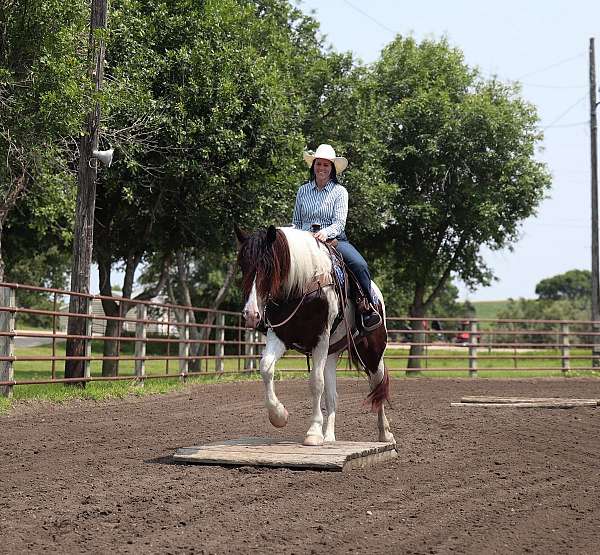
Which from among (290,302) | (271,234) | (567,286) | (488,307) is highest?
(567,286)

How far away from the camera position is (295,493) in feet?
21.4

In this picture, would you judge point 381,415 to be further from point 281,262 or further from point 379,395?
point 281,262

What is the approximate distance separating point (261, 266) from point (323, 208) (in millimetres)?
1442

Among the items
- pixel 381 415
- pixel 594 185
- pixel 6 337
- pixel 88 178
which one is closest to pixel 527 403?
pixel 381 415

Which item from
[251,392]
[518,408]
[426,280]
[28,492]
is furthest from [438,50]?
[28,492]

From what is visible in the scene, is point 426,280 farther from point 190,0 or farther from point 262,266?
point 262,266

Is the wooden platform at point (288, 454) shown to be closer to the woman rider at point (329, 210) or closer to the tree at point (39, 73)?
the woman rider at point (329, 210)

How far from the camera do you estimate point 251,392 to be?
17.9m

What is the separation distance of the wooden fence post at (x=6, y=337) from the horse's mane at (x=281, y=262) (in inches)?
265

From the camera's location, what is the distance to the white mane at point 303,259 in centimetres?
793

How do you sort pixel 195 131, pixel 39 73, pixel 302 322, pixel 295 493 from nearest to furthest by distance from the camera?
pixel 295 493
pixel 302 322
pixel 39 73
pixel 195 131

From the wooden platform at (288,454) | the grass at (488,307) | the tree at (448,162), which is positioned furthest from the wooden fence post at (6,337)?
the grass at (488,307)

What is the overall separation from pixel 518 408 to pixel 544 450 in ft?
16.5

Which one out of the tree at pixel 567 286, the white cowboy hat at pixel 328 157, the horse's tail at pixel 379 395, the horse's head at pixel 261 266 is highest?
the tree at pixel 567 286
